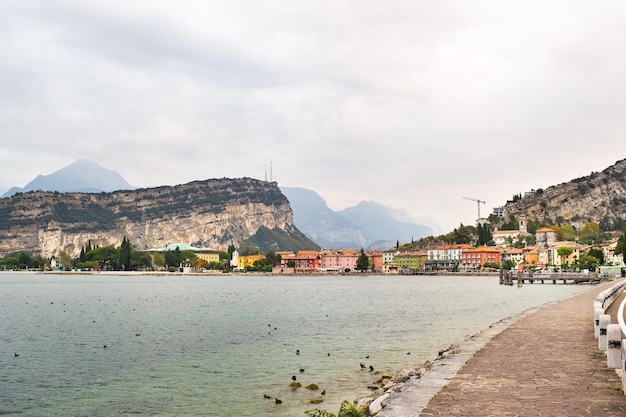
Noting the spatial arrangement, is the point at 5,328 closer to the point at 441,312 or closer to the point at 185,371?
the point at 185,371

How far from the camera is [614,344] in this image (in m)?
11.9

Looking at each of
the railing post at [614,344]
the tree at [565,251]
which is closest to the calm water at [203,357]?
the railing post at [614,344]

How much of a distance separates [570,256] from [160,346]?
555ft

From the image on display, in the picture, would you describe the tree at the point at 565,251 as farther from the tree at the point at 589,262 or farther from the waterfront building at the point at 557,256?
the tree at the point at 589,262

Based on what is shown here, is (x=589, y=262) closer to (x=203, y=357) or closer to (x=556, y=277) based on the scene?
(x=556, y=277)

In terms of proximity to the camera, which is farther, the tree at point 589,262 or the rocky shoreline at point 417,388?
the tree at point 589,262

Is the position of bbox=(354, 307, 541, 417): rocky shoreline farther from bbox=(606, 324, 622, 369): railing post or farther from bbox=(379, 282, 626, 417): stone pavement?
bbox=(606, 324, 622, 369): railing post

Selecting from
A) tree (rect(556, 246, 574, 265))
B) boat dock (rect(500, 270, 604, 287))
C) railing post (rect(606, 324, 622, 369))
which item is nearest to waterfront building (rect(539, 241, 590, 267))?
tree (rect(556, 246, 574, 265))

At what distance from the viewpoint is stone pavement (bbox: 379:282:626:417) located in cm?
998

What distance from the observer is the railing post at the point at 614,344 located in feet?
38.1

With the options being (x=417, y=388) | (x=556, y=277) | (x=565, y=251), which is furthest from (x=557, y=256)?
(x=417, y=388)

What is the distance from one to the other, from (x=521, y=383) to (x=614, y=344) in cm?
204

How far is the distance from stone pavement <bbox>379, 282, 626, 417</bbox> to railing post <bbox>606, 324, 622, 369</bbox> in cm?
36

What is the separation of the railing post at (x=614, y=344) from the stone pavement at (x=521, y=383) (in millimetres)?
364
